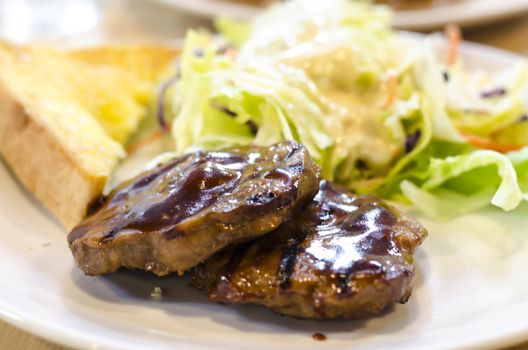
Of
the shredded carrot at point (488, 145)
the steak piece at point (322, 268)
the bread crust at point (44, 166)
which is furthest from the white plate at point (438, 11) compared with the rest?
the steak piece at point (322, 268)

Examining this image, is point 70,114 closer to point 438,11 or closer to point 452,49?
point 452,49

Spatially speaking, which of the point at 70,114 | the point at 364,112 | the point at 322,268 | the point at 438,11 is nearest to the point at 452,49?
the point at 438,11

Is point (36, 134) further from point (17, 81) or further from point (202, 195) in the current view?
point (202, 195)

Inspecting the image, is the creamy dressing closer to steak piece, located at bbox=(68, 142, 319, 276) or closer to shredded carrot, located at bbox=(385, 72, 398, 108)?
shredded carrot, located at bbox=(385, 72, 398, 108)

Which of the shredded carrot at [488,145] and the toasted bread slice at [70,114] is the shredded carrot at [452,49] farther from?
the toasted bread slice at [70,114]

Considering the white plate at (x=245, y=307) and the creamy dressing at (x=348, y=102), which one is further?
the creamy dressing at (x=348, y=102)

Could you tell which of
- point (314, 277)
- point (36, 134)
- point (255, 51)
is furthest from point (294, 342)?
point (255, 51)

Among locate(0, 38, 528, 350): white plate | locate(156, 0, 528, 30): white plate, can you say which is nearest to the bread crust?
locate(0, 38, 528, 350): white plate
